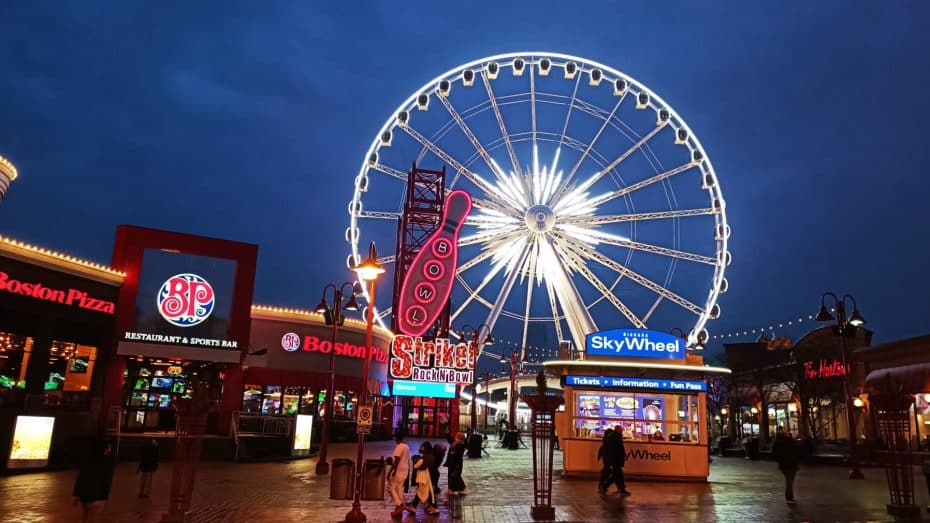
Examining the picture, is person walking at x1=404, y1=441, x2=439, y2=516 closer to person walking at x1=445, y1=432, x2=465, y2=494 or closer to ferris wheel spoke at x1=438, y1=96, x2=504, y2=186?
person walking at x1=445, y1=432, x2=465, y2=494

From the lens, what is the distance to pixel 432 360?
38250 millimetres

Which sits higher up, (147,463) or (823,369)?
(823,369)

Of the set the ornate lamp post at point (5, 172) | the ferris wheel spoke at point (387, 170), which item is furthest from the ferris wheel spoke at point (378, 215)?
the ornate lamp post at point (5, 172)

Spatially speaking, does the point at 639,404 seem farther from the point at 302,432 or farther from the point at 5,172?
the point at 5,172

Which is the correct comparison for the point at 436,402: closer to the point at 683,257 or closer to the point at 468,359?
the point at 468,359

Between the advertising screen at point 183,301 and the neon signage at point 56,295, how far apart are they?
1463 mm

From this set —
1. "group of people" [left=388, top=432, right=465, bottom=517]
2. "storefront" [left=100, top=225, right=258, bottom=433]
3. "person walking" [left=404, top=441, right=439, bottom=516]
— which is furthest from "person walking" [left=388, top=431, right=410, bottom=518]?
"storefront" [left=100, top=225, right=258, bottom=433]

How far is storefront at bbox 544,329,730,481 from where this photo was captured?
859 inches

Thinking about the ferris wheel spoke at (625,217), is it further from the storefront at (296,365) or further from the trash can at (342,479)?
the trash can at (342,479)

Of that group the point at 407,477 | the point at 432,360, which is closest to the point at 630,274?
the point at 432,360

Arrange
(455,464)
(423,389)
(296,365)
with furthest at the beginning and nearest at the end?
(423,389)
(296,365)
(455,464)

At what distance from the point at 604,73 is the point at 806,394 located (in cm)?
2236

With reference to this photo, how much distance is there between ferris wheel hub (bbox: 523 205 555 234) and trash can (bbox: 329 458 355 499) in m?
21.6

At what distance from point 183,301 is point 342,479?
18.4 m
